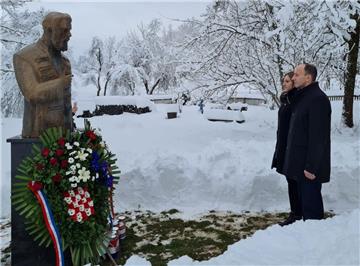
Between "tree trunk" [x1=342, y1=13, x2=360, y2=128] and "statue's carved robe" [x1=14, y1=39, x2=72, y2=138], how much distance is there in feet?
23.6

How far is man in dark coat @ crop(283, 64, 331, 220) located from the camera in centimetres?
394

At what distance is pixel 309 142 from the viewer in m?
3.98

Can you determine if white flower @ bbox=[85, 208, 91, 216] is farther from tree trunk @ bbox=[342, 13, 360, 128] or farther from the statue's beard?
tree trunk @ bbox=[342, 13, 360, 128]

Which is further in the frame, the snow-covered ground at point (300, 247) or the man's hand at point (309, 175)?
the man's hand at point (309, 175)

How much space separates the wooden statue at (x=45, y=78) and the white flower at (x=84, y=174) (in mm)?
609

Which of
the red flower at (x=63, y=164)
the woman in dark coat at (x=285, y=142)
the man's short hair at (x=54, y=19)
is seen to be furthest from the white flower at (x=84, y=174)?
the woman in dark coat at (x=285, y=142)

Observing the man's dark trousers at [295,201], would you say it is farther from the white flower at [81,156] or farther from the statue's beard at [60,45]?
the statue's beard at [60,45]

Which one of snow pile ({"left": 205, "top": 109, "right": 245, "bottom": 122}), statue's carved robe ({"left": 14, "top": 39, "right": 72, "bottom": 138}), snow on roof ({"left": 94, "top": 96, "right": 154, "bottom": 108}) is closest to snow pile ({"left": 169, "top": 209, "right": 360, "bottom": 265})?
statue's carved robe ({"left": 14, "top": 39, "right": 72, "bottom": 138})

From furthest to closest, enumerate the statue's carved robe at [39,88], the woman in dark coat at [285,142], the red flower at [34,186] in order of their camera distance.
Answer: the woman in dark coat at [285,142], the statue's carved robe at [39,88], the red flower at [34,186]

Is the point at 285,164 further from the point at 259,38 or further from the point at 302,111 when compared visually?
the point at 259,38

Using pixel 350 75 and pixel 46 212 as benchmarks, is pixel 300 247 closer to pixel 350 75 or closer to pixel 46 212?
pixel 46 212

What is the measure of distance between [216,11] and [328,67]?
318 centimetres

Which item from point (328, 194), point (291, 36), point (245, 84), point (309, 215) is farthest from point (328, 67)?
point (309, 215)

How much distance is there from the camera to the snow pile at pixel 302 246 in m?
2.37
